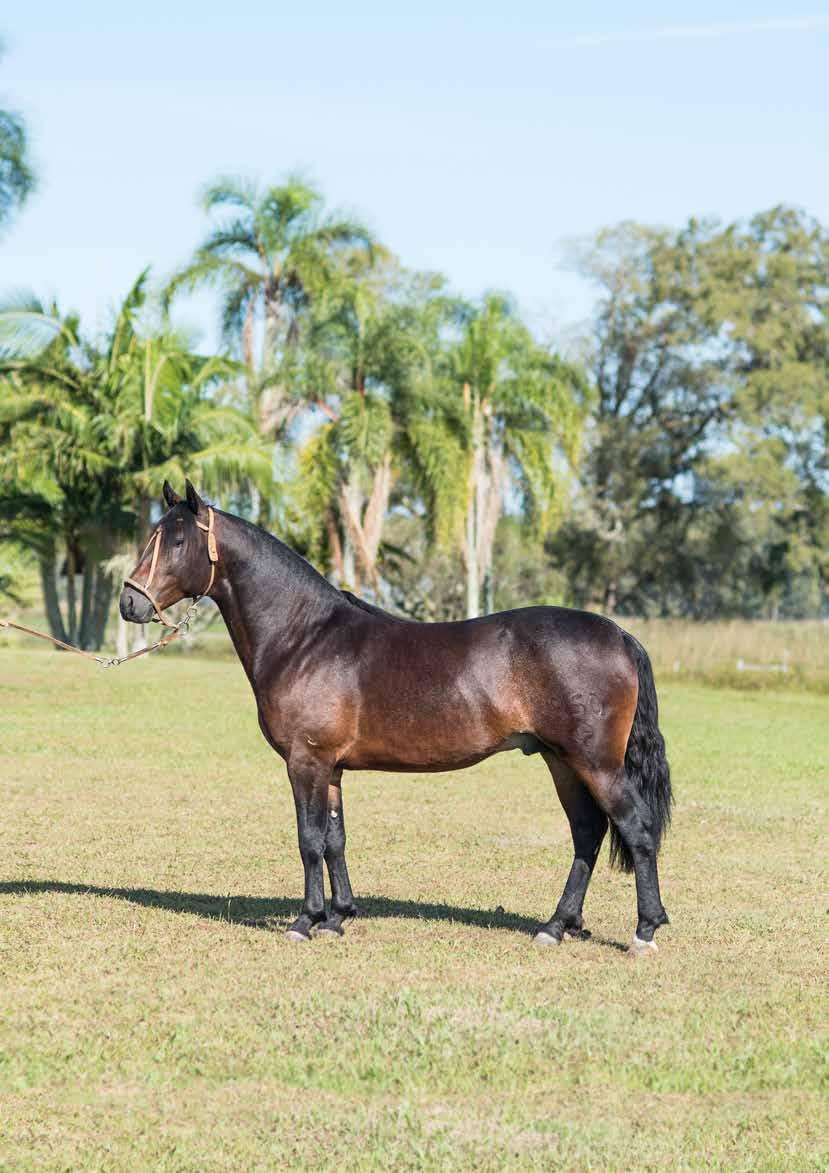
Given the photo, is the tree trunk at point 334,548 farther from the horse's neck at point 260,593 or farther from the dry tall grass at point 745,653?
the horse's neck at point 260,593

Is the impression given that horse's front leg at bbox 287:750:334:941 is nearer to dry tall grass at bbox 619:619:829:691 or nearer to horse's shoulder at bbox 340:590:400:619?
horse's shoulder at bbox 340:590:400:619

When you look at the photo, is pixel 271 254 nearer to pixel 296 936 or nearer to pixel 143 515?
pixel 143 515

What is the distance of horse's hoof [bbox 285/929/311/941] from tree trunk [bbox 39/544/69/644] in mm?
29662

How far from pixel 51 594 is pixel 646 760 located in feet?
107

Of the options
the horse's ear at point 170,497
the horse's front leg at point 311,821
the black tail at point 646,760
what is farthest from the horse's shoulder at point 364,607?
the black tail at point 646,760

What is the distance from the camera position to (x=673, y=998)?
249 inches

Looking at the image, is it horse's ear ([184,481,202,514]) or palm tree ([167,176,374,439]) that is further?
palm tree ([167,176,374,439])

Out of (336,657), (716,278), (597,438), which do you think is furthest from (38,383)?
(336,657)

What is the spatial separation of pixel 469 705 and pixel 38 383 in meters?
29.9

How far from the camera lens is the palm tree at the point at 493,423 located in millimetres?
35938

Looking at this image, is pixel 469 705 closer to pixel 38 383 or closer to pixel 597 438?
pixel 38 383

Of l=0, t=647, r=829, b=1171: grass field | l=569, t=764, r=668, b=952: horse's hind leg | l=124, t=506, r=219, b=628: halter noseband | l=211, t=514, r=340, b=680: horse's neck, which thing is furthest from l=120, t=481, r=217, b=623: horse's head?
l=569, t=764, r=668, b=952: horse's hind leg

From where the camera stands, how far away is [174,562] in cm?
756

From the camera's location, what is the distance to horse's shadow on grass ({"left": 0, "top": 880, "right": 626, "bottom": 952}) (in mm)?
8000
